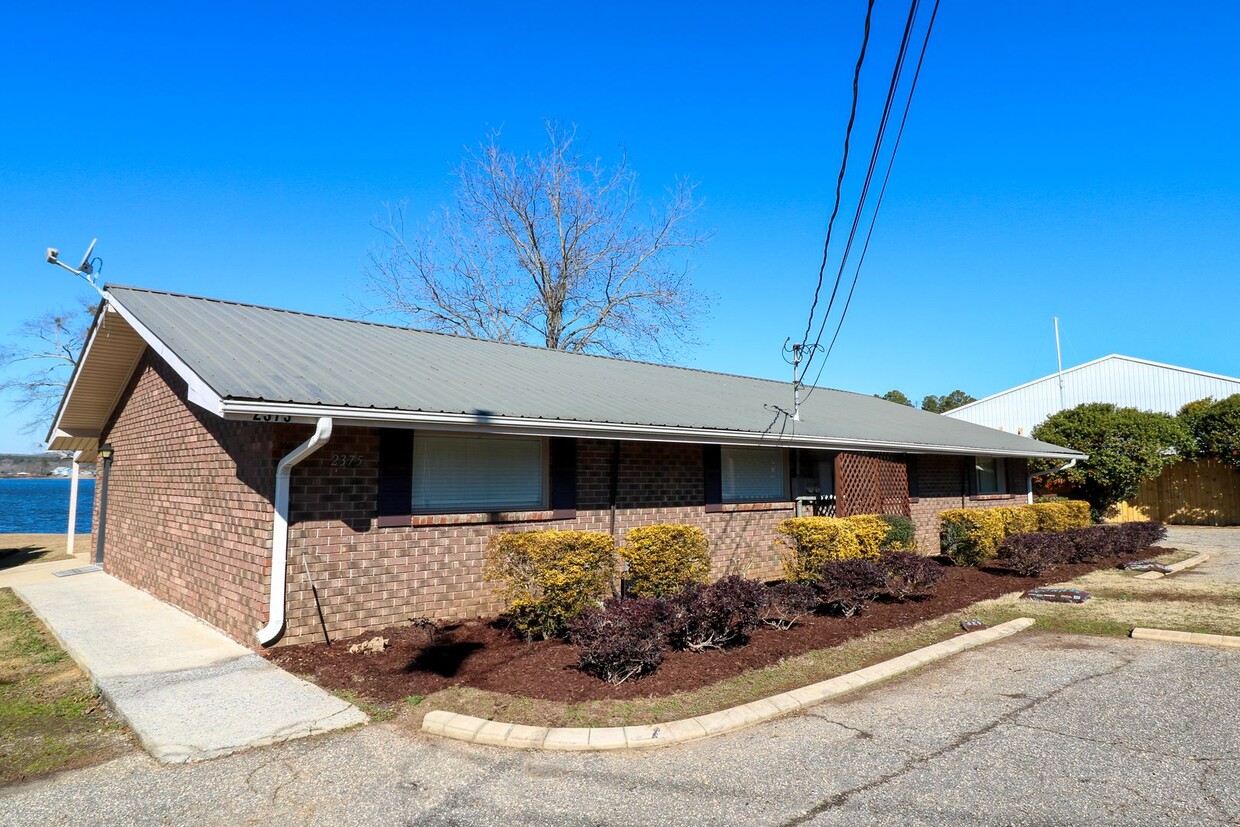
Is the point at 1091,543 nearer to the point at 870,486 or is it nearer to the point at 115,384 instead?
the point at 870,486

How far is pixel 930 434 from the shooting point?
16922 mm

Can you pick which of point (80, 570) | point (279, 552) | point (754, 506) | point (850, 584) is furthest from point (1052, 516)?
point (80, 570)

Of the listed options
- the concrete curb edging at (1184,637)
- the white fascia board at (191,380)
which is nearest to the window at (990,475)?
the concrete curb edging at (1184,637)

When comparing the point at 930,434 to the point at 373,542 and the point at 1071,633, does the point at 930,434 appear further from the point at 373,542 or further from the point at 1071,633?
the point at 373,542

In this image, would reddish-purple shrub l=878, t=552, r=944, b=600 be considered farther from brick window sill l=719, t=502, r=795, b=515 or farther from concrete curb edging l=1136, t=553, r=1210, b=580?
concrete curb edging l=1136, t=553, r=1210, b=580

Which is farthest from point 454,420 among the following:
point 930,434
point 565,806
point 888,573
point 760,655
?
point 930,434

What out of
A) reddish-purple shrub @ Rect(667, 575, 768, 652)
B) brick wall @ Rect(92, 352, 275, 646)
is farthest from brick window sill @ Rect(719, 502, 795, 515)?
brick wall @ Rect(92, 352, 275, 646)

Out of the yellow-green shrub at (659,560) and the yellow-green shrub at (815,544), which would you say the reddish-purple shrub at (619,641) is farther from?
the yellow-green shrub at (815,544)

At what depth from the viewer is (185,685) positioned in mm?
6055

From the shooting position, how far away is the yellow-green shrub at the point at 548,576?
739 centimetres

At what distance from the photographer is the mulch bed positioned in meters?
5.93

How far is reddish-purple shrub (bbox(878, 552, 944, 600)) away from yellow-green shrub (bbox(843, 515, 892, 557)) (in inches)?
24.5

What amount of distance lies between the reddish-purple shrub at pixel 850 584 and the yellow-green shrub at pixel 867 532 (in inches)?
55.2

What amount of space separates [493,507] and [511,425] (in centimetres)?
121
